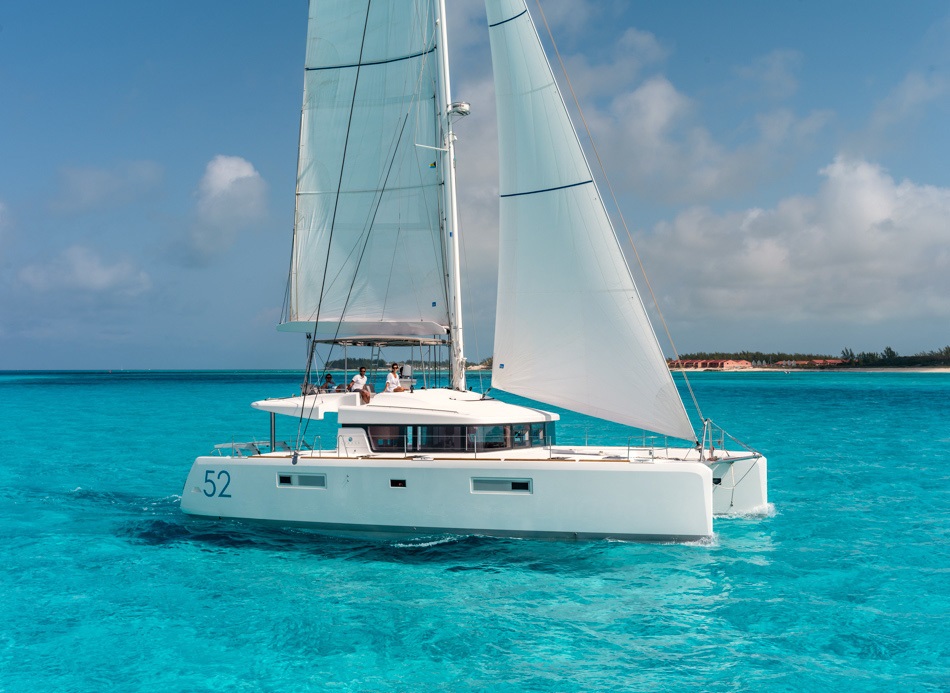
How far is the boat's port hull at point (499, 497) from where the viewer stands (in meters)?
11.1

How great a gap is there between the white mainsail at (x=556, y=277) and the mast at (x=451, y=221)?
3.59ft

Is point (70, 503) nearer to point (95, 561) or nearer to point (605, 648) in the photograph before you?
point (95, 561)

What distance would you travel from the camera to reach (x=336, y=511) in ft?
39.7

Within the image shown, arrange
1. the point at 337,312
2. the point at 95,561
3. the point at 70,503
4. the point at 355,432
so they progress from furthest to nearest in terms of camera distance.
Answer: the point at 70,503, the point at 337,312, the point at 355,432, the point at 95,561

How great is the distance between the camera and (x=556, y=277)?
1251cm

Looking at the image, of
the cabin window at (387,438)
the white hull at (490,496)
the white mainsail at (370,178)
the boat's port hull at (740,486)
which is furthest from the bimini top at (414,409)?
the boat's port hull at (740,486)

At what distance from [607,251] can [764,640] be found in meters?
6.59

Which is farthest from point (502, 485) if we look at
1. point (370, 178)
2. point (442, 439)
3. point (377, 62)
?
point (377, 62)

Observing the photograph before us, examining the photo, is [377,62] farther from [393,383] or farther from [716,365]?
[716,365]

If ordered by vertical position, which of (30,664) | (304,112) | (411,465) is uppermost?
(304,112)

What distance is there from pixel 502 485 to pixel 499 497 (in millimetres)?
202

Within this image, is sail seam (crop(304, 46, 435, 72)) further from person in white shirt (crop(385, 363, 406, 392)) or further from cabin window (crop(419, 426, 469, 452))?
cabin window (crop(419, 426, 469, 452))

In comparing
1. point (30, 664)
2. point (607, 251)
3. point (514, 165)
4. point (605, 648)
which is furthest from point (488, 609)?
point (514, 165)

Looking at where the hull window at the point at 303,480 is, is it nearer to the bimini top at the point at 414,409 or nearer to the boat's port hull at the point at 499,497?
the boat's port hull at the point at 499,497
